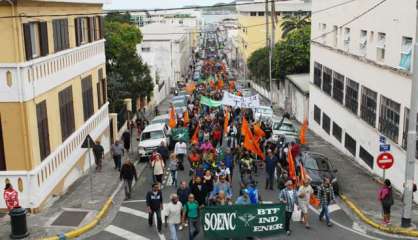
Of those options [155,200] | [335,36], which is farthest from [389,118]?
[155,200]

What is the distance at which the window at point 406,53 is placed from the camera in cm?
2131

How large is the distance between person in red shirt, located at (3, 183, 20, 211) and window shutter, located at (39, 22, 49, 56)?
4.67 m

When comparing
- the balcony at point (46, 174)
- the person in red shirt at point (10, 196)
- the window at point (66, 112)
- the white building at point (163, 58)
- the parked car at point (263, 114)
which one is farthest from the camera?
the white building at point (163, 58)

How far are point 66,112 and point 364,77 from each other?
13.9 metres

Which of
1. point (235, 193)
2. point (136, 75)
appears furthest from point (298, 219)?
point (136, 75)


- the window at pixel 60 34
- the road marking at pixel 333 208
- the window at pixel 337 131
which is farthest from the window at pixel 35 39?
the window at pixel 337 131

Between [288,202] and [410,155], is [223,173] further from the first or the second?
[410,155]

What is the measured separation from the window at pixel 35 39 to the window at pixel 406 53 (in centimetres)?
1293

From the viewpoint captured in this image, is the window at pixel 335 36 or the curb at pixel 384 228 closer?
the curb at pixel 384 228

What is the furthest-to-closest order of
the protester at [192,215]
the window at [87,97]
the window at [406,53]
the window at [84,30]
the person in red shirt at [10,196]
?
the window at [87,97], the window at [84,30], the window at [406,53], the person in red shirt at [10,196], the protester at [192,215]

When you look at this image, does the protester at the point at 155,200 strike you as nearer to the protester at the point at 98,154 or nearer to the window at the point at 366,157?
the protester at the point at 98,154

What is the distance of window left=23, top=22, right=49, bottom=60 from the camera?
17141 millimetres

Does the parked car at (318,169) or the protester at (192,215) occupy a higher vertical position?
the protester at (192,215)

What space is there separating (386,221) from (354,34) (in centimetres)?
1448
